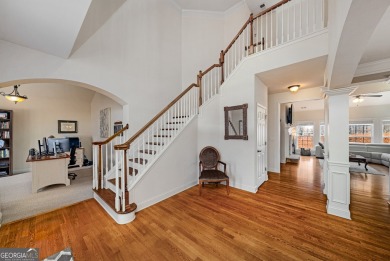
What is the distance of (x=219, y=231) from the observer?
2162mm

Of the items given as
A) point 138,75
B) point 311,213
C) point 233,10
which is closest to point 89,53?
point 138,75

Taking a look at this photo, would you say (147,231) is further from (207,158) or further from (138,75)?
(138,75)

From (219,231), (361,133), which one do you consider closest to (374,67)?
(219,231)

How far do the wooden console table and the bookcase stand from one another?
221 cm

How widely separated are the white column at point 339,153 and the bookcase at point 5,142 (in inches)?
344

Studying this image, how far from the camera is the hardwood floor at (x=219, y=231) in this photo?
5.89ft

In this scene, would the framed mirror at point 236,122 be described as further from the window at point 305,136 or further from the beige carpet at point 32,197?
the window at point 305,136

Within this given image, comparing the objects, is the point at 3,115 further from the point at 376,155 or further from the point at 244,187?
the point at 376,155

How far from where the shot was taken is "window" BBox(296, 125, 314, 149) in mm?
9461

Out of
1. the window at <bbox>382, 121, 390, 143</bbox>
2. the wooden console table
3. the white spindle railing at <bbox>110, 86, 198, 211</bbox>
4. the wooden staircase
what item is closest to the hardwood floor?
the wooden staircase

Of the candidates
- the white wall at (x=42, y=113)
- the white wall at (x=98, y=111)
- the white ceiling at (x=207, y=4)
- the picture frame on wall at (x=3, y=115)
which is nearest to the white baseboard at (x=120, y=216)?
the white wall at (x=98, y=111)

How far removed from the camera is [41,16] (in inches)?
73.9

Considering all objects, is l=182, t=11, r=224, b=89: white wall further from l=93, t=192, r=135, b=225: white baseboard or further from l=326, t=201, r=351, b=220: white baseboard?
l=326, t=201, r=351, b=220: white baseboard

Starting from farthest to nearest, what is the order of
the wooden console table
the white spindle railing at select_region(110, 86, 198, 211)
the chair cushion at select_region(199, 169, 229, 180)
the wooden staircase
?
the wooden console table → the chair cushion at select_region(199, 169, 229, 180) → the white spindle railing at select_region(110, 86, 198, 211) → the wooden staircase
